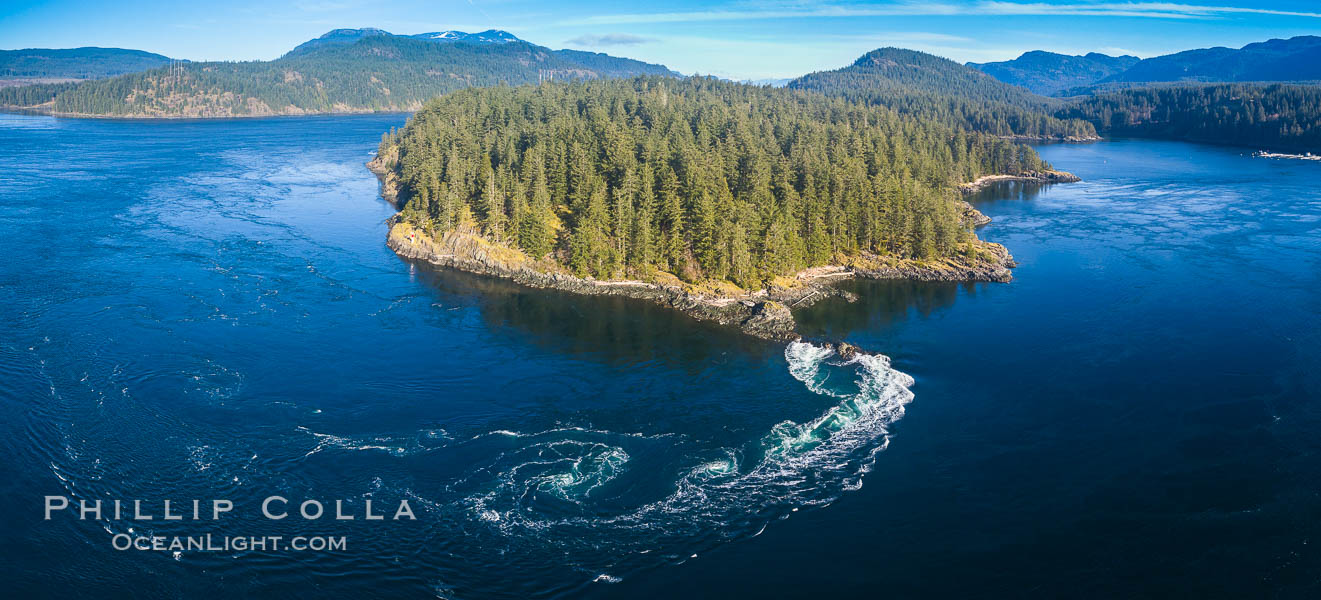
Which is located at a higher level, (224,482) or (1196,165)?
(1196,165)

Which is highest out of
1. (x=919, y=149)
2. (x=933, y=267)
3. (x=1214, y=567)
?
(x=919, y=149)

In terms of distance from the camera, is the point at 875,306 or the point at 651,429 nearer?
the point at 651,429

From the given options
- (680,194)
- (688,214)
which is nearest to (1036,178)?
(680,194)

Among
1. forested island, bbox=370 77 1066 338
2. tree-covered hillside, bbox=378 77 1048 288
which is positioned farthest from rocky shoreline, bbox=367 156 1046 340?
tree-covered hillside, bbox=378 77 1048 288

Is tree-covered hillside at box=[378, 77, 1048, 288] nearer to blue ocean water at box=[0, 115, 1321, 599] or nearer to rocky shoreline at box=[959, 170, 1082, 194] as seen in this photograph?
blue ocean water at box=[0, 115, 1321, 599]

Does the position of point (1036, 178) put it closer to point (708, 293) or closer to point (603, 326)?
point (708, 293)

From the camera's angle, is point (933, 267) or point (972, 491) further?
point (933, 267)

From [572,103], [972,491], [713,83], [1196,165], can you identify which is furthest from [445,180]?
[1196,165]

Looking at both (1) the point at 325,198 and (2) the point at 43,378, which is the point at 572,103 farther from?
(2) the point at 43,378
